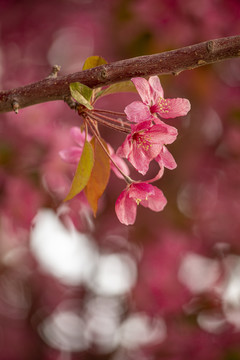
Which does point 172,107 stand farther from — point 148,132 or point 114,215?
point 114,215

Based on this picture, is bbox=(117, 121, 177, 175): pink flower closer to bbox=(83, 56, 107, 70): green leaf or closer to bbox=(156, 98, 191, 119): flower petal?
bbox=(156, 98, 191, 119): flower petal

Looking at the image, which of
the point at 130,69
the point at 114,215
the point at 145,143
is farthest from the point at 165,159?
the point at 114,215

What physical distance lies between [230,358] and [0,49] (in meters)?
2.14

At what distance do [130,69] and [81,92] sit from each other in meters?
0.08

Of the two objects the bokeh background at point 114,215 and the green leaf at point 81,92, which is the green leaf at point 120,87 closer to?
the green leaf at point 81,92

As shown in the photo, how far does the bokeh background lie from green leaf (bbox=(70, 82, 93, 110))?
2.91 feet

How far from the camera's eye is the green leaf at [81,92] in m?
0.63

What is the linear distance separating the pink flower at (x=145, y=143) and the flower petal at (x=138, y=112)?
0.07ft

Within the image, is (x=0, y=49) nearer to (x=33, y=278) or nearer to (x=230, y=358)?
(x=33, y=278)

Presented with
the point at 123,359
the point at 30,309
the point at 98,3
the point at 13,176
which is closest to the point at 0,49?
the point at 98,3

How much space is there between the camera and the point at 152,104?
722mm

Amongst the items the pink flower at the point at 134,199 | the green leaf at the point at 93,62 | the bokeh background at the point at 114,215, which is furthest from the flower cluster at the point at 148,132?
the bokeh background at the point at 114,215

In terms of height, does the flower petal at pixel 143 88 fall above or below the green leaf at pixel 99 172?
above

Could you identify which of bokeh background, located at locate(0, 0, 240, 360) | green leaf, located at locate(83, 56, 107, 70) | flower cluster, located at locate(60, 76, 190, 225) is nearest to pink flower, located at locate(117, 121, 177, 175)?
flower cluster, located at locate(60, 76, 190, 225)
